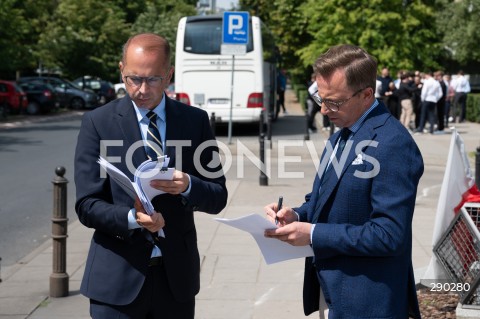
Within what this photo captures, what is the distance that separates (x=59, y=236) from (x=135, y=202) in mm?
3993

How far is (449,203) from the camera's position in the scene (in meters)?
6.29

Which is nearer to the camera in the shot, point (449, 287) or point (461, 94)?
point (449, 287)

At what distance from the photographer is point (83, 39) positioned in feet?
169

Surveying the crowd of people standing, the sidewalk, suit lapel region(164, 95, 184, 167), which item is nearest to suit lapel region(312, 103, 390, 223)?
suit lapel region(164, 95, 184, 167)

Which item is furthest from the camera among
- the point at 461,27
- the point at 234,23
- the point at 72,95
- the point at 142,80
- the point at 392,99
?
the point at 72,95

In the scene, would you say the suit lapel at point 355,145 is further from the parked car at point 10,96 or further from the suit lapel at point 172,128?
the parked car at point 10,96

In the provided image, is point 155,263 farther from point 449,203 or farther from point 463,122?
point 463,122

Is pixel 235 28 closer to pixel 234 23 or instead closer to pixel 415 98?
pixel 234 23

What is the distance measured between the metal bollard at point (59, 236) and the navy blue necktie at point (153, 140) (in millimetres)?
3731

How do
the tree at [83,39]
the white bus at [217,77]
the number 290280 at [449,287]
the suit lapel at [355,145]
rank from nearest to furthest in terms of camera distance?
the suit lapel at [355,145]
the number 290280 at [449,287]
the white bus at [217,77]
the tree at [83,39]

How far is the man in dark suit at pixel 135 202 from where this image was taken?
3.50 metres

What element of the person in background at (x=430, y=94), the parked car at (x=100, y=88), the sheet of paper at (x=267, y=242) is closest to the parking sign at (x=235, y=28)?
the person in background at (x=430, y=94)

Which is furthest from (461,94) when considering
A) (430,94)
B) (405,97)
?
(430,94)

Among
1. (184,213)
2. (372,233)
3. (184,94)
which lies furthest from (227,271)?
(184,94)
